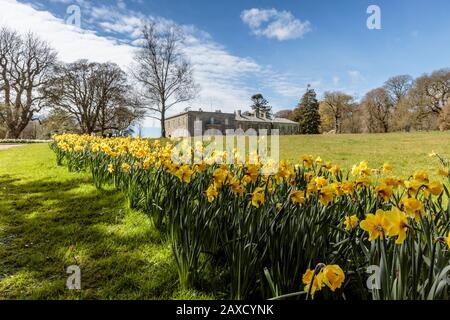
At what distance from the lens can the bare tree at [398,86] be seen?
45750mm

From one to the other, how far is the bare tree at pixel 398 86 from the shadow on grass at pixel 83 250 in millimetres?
50823

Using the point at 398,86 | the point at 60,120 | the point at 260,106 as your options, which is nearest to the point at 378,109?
the point at 398,86

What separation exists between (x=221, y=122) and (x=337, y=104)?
22.2 m

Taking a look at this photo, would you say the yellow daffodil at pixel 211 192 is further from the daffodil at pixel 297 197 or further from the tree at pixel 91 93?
the tree at pixel 91 93

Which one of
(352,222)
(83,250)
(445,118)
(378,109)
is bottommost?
(83,250)

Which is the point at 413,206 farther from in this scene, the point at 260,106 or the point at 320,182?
the point at 260,106

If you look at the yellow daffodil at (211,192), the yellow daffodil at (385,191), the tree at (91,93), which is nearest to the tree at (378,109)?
the tree at (91,93)

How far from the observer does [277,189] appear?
9.73ft

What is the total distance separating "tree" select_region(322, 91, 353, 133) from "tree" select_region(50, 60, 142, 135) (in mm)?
37147

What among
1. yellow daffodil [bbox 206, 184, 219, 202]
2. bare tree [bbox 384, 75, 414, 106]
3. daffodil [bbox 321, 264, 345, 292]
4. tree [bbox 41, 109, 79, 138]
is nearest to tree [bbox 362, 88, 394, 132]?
bare tree [bbox 384, 75, 414, 106]

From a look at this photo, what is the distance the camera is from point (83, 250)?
3045mm

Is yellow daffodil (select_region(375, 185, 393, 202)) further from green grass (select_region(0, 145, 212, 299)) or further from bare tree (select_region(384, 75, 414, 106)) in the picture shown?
bare tree (select_region(384, 75, 414, 106))
